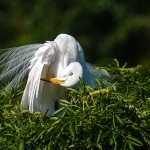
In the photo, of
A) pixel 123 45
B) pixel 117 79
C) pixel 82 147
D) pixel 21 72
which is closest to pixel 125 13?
pixel 123 45

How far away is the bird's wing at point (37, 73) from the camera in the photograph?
3.96 meters

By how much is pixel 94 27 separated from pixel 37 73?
6.33m

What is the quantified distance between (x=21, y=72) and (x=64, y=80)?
38cm

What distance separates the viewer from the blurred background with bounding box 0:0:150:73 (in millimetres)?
9766

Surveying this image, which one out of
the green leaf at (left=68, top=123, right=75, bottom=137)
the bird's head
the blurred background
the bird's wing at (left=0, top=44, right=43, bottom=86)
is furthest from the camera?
the blurred background

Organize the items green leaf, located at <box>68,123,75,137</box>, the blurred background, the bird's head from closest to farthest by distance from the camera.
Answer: green leaf, located at <box>68,123,75,137</box>
the bird's head
the blurred background

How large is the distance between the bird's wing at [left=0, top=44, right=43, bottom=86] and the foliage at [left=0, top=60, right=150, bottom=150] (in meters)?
1.23

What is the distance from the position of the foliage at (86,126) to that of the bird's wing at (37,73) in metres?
0.93

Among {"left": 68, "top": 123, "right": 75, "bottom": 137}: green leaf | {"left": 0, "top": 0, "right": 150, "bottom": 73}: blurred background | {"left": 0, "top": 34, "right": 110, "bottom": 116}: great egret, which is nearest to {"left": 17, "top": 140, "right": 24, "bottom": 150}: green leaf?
{"left": 68, "top": 123, "right": 75, "bottom": 137}: green leaf

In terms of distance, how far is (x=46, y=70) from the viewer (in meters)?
4.16

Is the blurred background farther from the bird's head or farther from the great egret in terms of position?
the bird's head

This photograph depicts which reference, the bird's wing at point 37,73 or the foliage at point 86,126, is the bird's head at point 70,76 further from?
the foliage at point 86,126


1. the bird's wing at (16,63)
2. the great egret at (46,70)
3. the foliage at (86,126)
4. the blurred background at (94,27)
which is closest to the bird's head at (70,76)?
the great egret at (46,70)

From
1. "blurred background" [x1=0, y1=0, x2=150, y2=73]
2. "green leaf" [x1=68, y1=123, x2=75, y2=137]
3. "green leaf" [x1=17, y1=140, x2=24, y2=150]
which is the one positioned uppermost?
"green leaf" [x1=68, y1=123, x2=75, y2=137]
